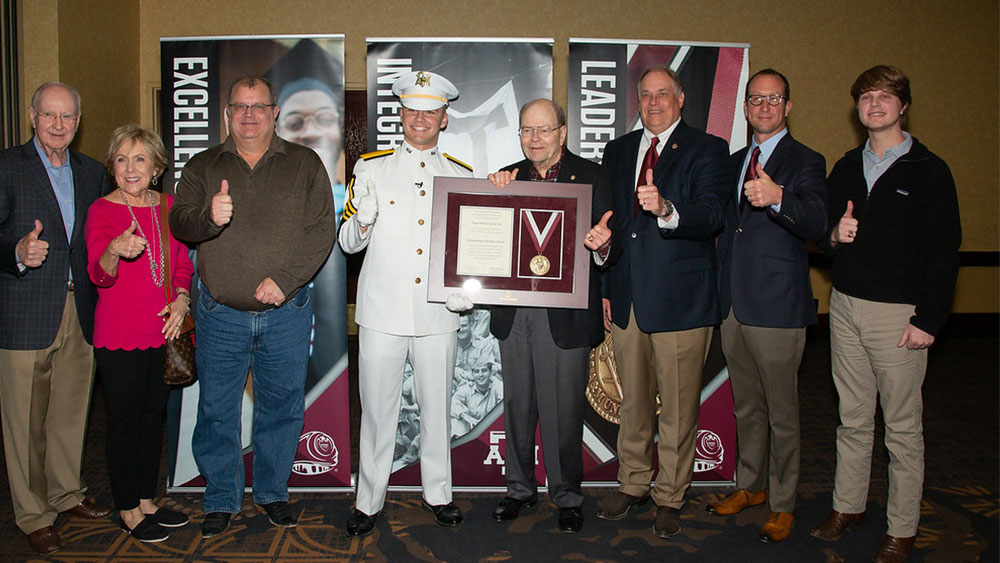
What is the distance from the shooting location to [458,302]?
2.76 metres

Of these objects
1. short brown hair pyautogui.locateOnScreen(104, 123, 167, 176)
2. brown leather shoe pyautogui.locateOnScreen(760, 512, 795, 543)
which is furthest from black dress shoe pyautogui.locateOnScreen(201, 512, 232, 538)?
brown leather shoe pyautogui.locateOnScreen(760, 512, 795, 543)

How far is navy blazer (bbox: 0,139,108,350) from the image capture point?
277cm

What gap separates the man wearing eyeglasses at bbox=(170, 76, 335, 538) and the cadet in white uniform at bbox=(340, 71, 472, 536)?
249 millimetres

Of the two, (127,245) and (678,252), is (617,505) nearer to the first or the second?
(678,252)

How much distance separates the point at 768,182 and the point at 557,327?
108cm

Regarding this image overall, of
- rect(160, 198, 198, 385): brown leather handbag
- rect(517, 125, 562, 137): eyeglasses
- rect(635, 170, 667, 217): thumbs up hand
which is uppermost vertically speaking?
rect(517, 125, 562, 137): eyeglasses

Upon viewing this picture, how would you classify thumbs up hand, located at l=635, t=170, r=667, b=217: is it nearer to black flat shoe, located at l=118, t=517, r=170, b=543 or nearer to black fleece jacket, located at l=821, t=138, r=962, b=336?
black fleece jacket, located at l=821, t=138, r=962, b=336

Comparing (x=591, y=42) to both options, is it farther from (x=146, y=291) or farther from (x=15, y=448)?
(x=15, y=448)

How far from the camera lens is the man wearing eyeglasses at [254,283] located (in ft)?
9.43

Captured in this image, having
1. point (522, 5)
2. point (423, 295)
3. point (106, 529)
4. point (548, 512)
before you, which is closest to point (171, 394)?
point (106, 529)

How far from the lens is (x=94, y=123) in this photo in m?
5.43

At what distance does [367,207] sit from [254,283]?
0.63m

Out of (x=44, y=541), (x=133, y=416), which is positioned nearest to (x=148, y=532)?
(x=44, y=541)

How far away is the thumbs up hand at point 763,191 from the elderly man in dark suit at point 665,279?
6.5 inches
